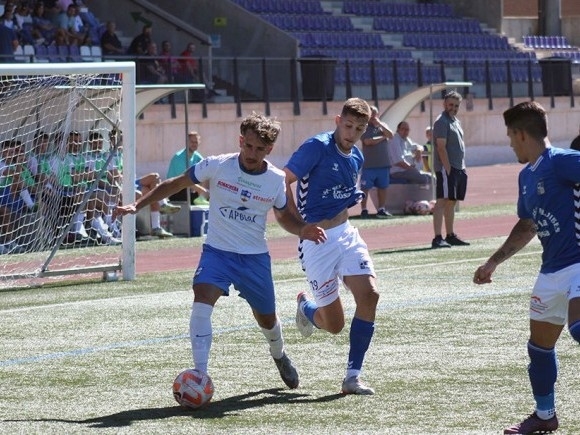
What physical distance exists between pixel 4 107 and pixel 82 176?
130 cm

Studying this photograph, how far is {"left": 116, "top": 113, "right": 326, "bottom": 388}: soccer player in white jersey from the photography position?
348 inches

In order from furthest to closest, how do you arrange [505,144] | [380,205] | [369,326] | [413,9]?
1. [413,9]
2. [505,144]
3. [380,205]
4. [369,326]

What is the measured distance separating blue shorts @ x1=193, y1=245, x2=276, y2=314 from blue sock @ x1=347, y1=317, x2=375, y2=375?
0.56 meters

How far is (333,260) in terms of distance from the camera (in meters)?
9.57

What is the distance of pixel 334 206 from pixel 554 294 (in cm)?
255

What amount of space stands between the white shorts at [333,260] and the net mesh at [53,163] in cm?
733

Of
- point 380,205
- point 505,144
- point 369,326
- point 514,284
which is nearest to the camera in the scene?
point 369,326

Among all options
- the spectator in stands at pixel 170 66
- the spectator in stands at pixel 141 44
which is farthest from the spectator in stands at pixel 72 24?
the spectator in stands at pixel 170 66

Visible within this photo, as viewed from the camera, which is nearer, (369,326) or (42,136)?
(369,326)

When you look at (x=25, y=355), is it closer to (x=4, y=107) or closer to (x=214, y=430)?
(x=214, y=430)

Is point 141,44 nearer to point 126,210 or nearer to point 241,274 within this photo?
point 126,210

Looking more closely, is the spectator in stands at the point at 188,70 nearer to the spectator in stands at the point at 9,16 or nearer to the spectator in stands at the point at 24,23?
the spectator in stands at the point at 24,23

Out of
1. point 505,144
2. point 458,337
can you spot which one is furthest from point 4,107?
point 505,144

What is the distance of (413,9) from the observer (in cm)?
4553
